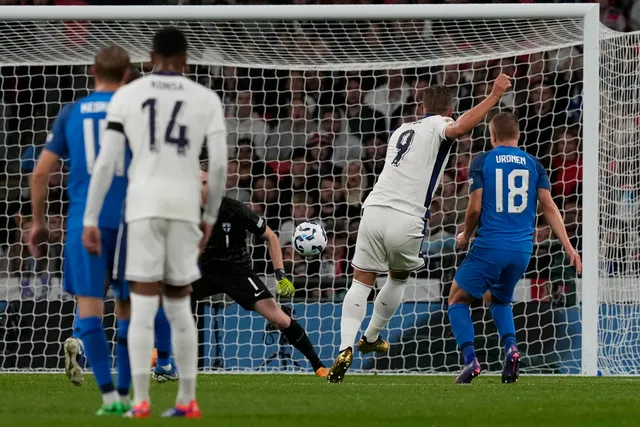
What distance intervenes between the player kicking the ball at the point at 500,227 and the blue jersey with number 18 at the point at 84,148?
357 centimetres

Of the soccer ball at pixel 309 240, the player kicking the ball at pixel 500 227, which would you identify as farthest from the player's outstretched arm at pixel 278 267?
the player kicking the ball at pixel 500 227

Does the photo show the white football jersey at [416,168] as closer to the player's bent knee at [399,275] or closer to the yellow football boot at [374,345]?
the player's bent knee at [399,275]

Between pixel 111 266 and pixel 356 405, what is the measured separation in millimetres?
1521

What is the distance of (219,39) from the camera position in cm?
1181

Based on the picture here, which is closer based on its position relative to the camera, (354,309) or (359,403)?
(359,403)

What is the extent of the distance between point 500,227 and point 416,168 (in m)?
0.83

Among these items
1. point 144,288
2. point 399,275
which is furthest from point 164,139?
point 399,275

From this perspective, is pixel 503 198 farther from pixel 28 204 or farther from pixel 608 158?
pixel 28 204

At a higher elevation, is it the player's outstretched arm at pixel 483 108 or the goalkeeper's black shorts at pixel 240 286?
the player's outstretched arm at pixel 483 108

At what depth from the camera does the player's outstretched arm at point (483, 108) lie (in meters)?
8.13

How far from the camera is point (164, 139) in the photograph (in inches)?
226

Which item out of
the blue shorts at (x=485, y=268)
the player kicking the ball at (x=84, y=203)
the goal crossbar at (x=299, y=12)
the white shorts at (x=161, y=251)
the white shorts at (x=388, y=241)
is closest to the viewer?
the white shorts at (x=161, y=251)

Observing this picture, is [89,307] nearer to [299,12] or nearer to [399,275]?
[399,275]

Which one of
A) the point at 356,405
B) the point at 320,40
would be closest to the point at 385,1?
the point at 320,40
